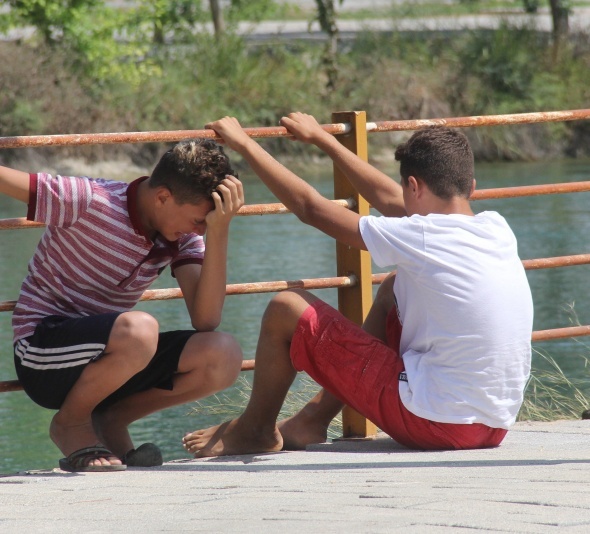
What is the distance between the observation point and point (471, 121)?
389cm

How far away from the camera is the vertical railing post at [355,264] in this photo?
12.3 feet

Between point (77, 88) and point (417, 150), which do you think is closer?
point (417, 150)

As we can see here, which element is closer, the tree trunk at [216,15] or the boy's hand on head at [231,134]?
the boy's hand on head at [231,134]

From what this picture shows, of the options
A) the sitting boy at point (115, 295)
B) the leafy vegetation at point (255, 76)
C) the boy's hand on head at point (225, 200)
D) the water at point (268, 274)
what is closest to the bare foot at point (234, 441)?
the sitting boy at point (115, 295)

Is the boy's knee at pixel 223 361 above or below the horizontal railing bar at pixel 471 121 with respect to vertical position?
below

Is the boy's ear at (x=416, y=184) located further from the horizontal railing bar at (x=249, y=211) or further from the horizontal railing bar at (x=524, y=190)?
the horizontal railing bar at (x=524, y=190)

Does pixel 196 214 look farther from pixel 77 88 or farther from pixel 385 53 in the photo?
pixel 385 53

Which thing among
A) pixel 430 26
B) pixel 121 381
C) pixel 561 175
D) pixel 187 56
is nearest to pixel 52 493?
pixel 121 381

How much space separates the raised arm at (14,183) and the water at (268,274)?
2.25m

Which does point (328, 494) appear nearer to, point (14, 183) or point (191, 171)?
point (191, 171)

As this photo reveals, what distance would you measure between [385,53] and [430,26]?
3002mm

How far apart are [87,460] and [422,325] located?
2.96 ft

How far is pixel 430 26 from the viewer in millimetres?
23531

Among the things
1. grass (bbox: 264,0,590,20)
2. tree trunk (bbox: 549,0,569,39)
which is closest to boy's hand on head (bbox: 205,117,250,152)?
tree trunk (bbox: 549,0,569,39)
